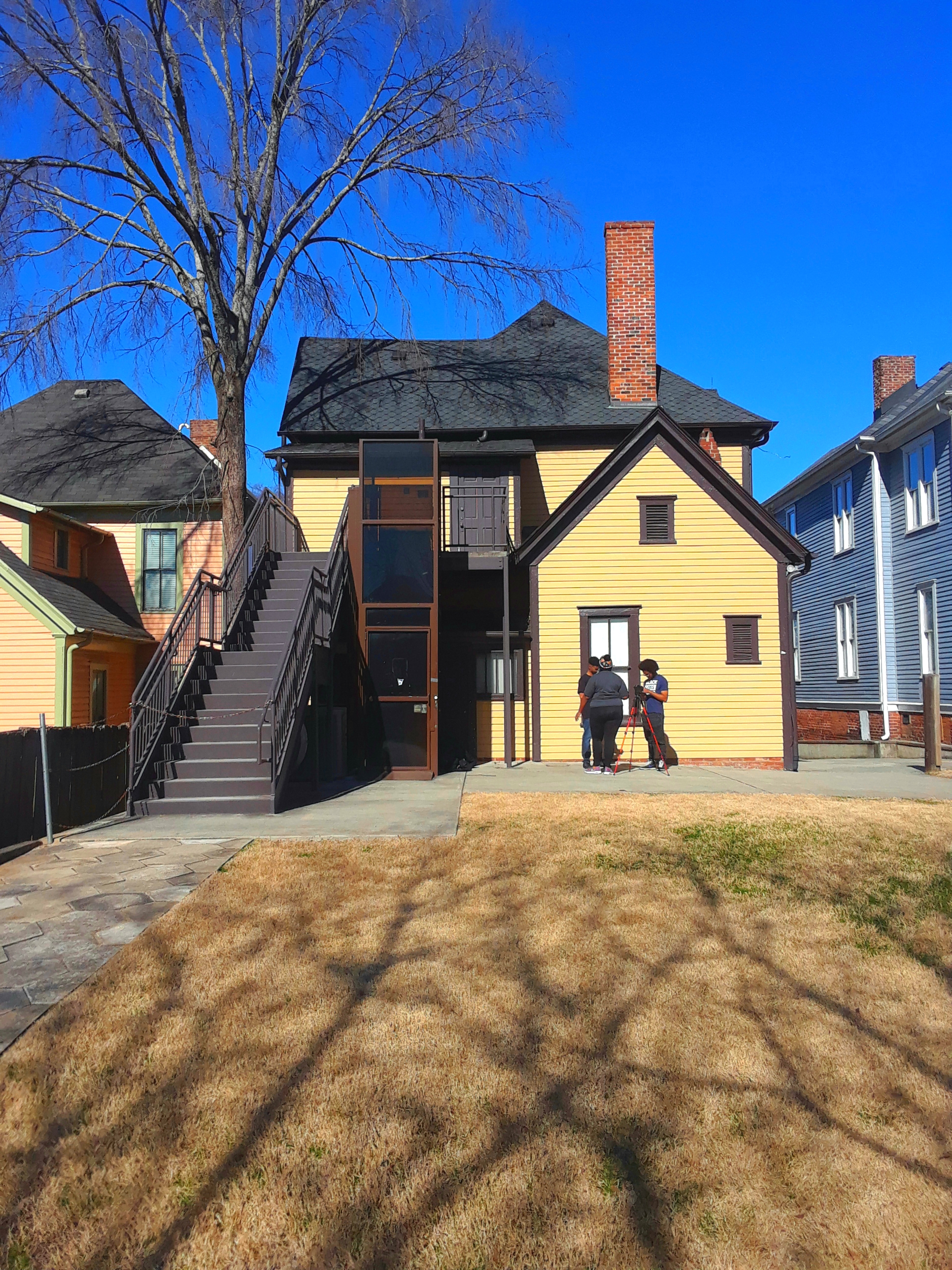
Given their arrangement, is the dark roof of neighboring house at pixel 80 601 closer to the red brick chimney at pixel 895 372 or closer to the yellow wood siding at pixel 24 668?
the yellow wood siding at pixel 24 668

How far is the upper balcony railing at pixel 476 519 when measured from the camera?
57.7ft

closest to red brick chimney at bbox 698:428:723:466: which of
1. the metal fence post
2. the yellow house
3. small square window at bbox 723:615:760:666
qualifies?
the yellow house

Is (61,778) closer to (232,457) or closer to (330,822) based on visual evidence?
(330,822)

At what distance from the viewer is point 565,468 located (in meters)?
19.0

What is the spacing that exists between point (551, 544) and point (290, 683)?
6.72 m

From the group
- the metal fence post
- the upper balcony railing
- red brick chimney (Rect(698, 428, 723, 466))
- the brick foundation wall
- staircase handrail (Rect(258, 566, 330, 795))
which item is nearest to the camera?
the metal fence post

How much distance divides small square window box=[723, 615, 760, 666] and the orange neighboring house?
10.5 metres

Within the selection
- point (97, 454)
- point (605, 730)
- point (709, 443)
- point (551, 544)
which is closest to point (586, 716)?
point (605, 730)

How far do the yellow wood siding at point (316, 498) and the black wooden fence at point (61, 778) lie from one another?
320 inches

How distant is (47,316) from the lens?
16.2 m

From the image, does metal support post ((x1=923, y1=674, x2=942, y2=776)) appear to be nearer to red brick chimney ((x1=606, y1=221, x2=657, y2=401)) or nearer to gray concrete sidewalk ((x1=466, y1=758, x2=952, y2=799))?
gray concrete sidewalk ((x1=466, y1=758, x2=952, y2=799))

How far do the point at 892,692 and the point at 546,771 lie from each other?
1176 cm

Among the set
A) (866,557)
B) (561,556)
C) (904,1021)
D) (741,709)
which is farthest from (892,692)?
(904,1021)

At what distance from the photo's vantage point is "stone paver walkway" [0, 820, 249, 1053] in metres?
4.98
